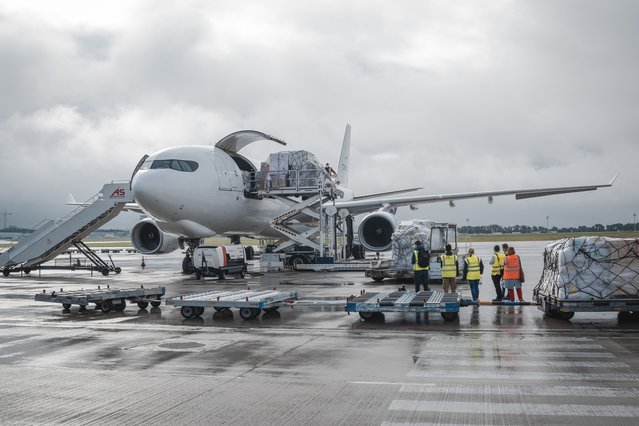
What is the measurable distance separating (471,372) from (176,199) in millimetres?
16867

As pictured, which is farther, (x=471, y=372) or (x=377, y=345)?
(x=377, y=345)

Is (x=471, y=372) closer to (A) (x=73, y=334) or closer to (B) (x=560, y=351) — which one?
(B) (x=560, y=351)

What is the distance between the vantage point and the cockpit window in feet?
75.9

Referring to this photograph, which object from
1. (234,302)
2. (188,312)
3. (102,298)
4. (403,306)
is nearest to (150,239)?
(102,298)

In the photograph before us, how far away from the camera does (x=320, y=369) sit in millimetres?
7574

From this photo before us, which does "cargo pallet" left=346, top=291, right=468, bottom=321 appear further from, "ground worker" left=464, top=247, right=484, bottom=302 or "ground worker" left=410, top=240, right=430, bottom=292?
"ground worker" left=410, top=240, right=430, bottom=292

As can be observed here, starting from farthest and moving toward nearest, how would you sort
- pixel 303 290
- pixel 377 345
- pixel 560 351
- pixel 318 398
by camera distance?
1. pixel 303 290
2. pixel 377 345
3. pixel 560 351
4. pixel 318 398

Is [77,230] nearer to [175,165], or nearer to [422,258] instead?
[175,165]

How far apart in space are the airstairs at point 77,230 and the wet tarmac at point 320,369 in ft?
45.2

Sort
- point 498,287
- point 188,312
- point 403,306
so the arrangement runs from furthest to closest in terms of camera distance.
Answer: point 498,287
point 188,312
point 403,306

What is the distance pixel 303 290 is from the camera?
58.1 feet

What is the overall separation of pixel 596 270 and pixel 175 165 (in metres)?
15.7

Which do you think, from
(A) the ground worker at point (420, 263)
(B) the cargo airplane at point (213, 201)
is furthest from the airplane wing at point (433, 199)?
(A) the ground worker at point (420, 263)

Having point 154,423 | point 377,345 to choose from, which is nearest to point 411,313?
point 377,345
